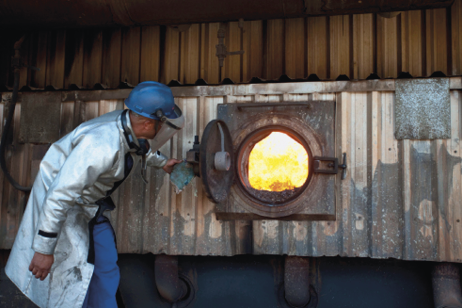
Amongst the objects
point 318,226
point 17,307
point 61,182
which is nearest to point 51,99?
point 61,182

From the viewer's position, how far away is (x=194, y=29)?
404 centimetres

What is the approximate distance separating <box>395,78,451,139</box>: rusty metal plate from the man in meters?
1.94

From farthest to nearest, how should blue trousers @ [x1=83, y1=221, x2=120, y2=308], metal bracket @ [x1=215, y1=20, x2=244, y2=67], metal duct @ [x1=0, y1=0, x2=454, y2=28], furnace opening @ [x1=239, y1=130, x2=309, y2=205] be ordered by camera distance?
metal bracket @ [x1=215, y1=20, x2=244, y2=67]
furnace opening @ [x1=239, y1=130, x2=309, y2=205]
metal duct @ [x1=0, y1=0, x2=454, y2=28]
blue trousers @ [x1=83, y1=221, x2=120, y2=308]

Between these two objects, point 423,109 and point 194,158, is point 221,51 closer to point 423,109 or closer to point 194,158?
point 194,158

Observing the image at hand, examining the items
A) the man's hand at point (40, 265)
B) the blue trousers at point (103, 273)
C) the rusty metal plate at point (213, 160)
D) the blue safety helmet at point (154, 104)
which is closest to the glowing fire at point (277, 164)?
the rusty metal plate at point (213, 160)

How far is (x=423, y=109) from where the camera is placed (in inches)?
135

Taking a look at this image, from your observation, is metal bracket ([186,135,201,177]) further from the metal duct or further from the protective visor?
the metal duct

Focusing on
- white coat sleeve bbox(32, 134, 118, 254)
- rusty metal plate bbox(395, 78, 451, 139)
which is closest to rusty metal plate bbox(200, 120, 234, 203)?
white coat sleeve bbox(32, 134, 118, 254)

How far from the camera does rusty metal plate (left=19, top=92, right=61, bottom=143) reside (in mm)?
3930

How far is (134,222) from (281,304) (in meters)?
1.54

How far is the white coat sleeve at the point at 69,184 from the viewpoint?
8.06 ft

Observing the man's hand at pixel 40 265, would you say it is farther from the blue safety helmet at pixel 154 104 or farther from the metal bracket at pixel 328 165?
the metal bracket at pixel 328 165

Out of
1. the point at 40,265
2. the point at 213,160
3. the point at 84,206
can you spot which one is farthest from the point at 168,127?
the point at 40,265

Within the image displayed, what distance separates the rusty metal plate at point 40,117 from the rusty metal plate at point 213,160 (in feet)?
5.52
